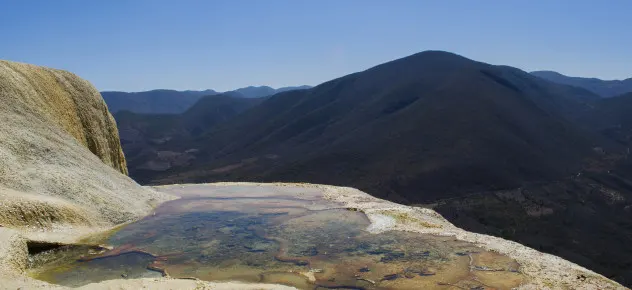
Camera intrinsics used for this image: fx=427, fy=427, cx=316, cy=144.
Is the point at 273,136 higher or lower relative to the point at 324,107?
lower

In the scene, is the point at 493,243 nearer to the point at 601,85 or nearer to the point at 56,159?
the point at 56,159

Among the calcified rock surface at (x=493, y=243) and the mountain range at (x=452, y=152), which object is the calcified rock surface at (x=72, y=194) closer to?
the calcified rock surface at (x=493, y=243)

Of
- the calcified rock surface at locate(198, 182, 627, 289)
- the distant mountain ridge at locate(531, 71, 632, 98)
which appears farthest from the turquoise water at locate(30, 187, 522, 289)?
the distant mountain ridge at locate(531, 71, 632, 98)

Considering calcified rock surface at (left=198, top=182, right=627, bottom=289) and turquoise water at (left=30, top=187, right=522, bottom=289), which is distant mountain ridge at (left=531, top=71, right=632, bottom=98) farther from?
turquoise water at (left=30, top=187, right=522, bottom=289)

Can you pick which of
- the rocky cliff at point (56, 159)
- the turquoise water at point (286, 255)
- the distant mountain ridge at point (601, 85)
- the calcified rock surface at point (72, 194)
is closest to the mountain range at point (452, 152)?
the calcified rock surface at point (72, 194)

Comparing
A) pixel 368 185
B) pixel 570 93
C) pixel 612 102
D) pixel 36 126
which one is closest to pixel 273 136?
pixel 368 185

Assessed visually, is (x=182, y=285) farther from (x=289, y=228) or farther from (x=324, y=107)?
(x=324, y=107)

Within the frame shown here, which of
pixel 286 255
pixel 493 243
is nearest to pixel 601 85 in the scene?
pixel 493 243
